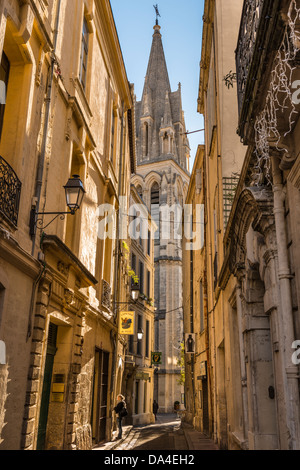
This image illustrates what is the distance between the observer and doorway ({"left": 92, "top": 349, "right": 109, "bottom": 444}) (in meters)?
12.2

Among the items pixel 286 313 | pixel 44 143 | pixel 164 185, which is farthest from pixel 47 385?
pixel 164 185

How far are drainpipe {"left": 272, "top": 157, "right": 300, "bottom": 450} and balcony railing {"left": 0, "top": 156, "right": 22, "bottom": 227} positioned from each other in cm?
333

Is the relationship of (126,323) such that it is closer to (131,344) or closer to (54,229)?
(54,229)

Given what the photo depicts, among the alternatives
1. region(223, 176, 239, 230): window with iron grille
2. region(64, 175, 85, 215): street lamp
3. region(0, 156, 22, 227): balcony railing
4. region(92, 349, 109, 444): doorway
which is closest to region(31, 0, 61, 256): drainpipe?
region(64, 175, 85, 215): street lamp

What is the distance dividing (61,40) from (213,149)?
5.75m

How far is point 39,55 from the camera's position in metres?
7.64

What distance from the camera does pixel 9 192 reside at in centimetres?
616

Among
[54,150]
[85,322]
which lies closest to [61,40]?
[54,150]

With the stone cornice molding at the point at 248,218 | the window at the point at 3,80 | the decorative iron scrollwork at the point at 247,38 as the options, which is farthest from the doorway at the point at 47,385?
the decorative iron scrollwork at the point at 247,38

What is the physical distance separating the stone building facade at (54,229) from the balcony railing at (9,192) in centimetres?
2

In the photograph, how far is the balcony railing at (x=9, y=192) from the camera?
19.4ft

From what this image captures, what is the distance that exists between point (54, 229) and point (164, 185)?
153ft

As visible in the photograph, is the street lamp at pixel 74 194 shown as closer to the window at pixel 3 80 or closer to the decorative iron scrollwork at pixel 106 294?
the window at pixel 3 80

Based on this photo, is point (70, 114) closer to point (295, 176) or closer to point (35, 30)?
point (35, 30)
